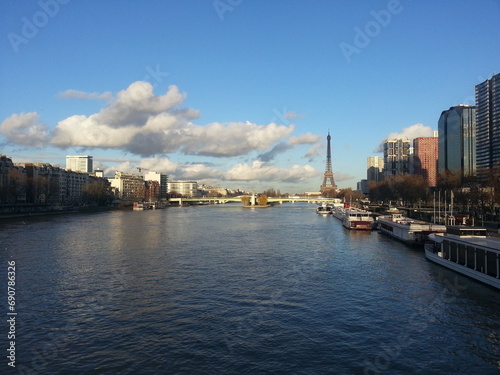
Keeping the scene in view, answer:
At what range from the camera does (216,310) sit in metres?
16.8

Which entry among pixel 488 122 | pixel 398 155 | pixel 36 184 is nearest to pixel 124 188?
pixel 36 184

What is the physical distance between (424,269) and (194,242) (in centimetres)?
2114

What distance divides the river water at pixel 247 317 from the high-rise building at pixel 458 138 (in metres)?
134

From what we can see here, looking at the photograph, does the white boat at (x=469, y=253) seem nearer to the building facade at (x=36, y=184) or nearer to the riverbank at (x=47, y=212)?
the riverbank at (x=47, y=212)

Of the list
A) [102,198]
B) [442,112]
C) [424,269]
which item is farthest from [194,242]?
[442,112]

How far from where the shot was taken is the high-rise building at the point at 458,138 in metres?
144

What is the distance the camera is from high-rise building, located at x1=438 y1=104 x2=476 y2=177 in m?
144

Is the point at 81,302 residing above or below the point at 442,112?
below

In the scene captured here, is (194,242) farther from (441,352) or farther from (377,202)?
(377,202)

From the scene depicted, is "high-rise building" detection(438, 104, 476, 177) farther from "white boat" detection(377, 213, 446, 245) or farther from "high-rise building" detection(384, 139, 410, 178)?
"white boat" detection(377, 213, 446, 245)

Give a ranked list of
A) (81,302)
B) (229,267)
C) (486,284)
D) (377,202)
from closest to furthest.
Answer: (81,302)
(486,284)
(229,267)
(377,202)

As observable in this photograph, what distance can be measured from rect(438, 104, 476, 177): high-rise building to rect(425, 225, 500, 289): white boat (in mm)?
126474

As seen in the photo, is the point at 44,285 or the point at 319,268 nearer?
the point at 44,285

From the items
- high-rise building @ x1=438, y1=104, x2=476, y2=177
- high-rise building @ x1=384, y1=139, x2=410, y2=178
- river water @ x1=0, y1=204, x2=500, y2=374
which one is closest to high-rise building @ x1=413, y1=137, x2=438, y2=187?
high-rise building @ x1=384, y1=139, x2=410, y2=178
